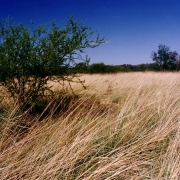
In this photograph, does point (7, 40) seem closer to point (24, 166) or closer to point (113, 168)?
point (24, 166)

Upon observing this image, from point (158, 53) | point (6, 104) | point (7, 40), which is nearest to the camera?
point (7, 40)

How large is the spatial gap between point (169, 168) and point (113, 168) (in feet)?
1.46

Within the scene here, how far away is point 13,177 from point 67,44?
2.25 metres

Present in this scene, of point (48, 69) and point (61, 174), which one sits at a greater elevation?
point (48, 69)

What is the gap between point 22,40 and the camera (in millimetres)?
2865

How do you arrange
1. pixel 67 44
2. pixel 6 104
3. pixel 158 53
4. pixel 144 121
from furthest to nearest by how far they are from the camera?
pixel 158 53 < pixel 6 104 < pixel 67 44 < pixel 144 121

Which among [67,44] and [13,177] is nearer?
[13,177]

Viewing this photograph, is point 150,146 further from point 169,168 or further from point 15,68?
point 15,68

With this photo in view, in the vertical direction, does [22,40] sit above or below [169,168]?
above

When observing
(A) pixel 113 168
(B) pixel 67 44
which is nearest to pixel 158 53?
(B) pixel 67 44

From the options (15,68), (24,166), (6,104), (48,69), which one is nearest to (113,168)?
(24,166)

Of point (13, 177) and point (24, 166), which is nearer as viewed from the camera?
point (13, 177)

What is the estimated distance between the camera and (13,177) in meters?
1.42

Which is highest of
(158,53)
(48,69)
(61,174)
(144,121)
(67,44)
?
(158,53)
